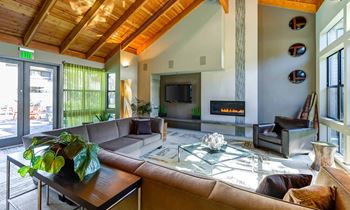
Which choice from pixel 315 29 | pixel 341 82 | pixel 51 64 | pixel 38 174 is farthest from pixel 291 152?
pixel 51 64

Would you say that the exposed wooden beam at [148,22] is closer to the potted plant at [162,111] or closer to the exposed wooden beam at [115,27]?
the exposed wooden beam at [115,27]

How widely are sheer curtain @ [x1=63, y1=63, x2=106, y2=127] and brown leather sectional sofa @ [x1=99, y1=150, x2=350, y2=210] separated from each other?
503 centimetres

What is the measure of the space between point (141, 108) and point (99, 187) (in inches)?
229

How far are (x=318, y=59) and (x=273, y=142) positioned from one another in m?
2.67

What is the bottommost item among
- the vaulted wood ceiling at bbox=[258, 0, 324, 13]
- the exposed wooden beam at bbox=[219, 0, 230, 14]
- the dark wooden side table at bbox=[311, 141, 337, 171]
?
the dark wooden side table at bbox=[311, 141, 337, 171]

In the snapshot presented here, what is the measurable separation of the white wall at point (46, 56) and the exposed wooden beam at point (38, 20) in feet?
1.04

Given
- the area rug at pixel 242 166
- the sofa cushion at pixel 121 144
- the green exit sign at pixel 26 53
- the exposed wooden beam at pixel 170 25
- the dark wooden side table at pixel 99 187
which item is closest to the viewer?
the dark wooden side table at pixel 99 187

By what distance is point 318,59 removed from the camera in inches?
187

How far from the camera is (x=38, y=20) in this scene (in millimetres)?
4027

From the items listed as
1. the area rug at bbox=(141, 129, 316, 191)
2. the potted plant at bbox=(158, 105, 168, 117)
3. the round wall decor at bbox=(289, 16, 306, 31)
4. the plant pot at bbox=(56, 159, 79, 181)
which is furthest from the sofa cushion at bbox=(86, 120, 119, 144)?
the round wall decor at bbox=(289, 16, 306, 31)

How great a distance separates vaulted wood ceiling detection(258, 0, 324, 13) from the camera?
4723 millimetres

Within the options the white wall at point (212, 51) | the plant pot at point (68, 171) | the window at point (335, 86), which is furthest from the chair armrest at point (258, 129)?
the plant pot at point (68, 171)

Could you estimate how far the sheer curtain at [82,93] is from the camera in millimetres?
5562

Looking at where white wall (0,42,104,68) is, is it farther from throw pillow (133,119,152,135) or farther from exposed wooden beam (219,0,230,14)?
exposed wooden beam (219,0,230,14)
